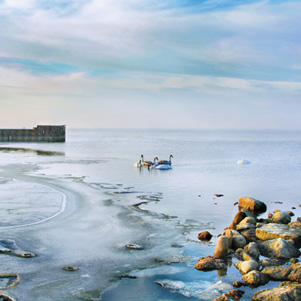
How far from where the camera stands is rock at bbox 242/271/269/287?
1213 cm

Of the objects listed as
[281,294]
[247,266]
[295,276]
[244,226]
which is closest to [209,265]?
[247,266]

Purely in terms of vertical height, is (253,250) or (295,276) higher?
(253,250)

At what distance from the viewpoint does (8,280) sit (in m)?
12.0

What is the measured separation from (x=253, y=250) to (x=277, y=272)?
201 centimetres

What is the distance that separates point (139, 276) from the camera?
41.4ft

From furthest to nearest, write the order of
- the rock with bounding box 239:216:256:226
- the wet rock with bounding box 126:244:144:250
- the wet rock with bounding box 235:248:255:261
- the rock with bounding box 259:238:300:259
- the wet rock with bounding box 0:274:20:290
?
A: the rock with bounding box 239:216:256:226, the wet rock with bounding box 126:244:144:250, the rock with bounding box 259:238:300:259, the wet rock with bounding box 235:248:255:261, the wet rock with bounding box 0:274:20:290

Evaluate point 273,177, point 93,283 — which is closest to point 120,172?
point 273,177

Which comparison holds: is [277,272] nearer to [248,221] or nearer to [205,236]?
[205,236]

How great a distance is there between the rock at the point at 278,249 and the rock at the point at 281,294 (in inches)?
129

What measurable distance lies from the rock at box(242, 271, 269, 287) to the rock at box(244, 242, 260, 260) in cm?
196

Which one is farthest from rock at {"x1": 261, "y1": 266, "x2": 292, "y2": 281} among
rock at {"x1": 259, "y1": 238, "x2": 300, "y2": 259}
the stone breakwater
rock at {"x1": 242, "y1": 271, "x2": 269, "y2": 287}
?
rock at {"x1": 259, "y1": 238, "x2": 300, "y2": 259}

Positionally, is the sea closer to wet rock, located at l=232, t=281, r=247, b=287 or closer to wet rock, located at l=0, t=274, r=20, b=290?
wet rock, located at l=0, t=274, r=20, b=290

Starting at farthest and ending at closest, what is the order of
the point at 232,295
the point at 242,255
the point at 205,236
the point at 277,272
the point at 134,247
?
the point at 205,236, the point at 134,247, the point at 242,255, the point at 277,272, the point at 232,295

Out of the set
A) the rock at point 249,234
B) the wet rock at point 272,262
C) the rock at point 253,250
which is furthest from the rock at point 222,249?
the rock at point 249,234
